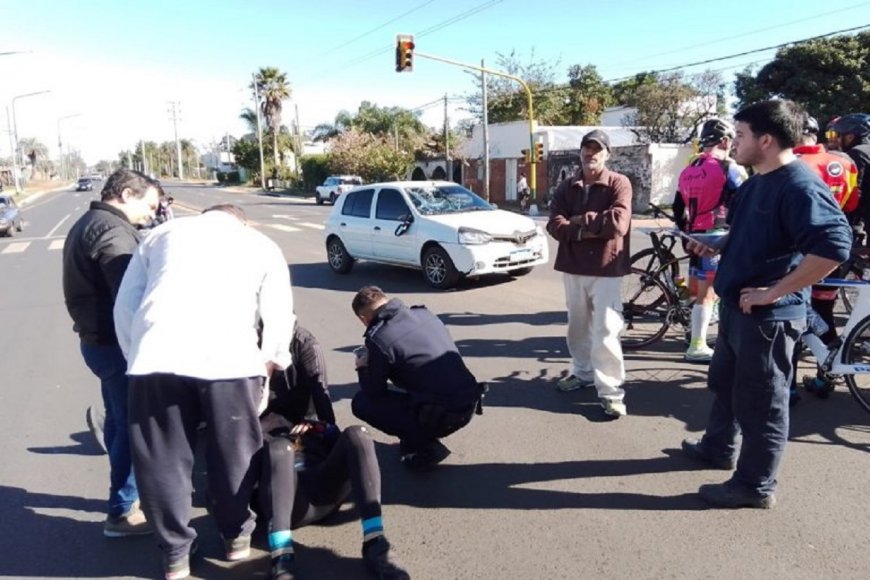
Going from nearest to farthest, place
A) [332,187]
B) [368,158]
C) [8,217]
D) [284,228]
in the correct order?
[8,217]
[284,228]
[332,187]
[368,158]

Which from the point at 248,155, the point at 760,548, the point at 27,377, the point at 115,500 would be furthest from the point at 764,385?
the point at 248,155

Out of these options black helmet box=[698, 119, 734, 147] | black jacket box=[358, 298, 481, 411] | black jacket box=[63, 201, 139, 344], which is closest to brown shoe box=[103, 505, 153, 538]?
black jacket box=[63, 201, 139, 344]

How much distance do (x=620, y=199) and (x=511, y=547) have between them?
8.30 feet

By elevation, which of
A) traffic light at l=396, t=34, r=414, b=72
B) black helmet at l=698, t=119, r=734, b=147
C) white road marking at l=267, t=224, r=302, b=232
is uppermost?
traffic light at l=396, t=34, r=414, b=72

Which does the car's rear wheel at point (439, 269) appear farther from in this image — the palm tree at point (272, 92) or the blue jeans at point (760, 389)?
the palm tree at point (272, 92)

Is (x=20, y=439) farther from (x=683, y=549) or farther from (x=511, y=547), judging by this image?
(x=683, y=549)

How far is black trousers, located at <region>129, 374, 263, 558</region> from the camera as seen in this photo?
265 cm

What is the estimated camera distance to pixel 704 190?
5500 mm

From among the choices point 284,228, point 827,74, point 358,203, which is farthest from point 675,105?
point 358,203

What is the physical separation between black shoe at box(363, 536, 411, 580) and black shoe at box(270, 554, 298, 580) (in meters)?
0.32

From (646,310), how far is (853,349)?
82.1 inches

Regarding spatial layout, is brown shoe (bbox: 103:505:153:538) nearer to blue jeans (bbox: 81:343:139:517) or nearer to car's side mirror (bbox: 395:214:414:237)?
blue jeans (bbox: 81:343:139:517)

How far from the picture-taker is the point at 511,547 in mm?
3107

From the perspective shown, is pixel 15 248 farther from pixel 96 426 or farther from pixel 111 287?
pixel 111 287
